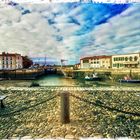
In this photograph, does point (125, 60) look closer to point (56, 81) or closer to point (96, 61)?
point (96, 61)

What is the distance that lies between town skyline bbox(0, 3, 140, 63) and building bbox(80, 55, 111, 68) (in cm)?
7

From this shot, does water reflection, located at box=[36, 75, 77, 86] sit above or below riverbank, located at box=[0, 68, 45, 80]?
below

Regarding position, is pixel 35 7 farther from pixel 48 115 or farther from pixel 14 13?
pixel 48 115

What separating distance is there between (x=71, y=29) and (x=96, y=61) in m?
0.61

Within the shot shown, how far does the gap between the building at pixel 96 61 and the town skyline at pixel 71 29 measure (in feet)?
0.22

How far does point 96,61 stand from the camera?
3.82 m

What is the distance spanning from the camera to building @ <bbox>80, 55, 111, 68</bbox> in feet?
12.4

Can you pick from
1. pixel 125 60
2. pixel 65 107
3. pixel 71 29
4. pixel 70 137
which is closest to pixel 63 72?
pixel 71 29

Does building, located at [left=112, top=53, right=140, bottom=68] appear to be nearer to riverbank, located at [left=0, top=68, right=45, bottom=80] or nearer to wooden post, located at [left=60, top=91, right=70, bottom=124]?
wooden post, located at [left=60, top=91, right=70, bottom=124]

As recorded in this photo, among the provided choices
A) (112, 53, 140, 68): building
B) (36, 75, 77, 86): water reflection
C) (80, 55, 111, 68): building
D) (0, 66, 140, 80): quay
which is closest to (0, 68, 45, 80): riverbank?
(0, 66, 140, 80): quay

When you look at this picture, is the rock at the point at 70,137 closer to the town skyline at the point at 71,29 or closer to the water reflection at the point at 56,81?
the water reflection at the point at 56,81

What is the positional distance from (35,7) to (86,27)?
0.81 metres

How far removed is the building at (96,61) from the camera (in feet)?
12.4

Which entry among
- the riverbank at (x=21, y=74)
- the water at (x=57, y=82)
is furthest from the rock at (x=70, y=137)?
the riverbank at (x=21, y=74)
